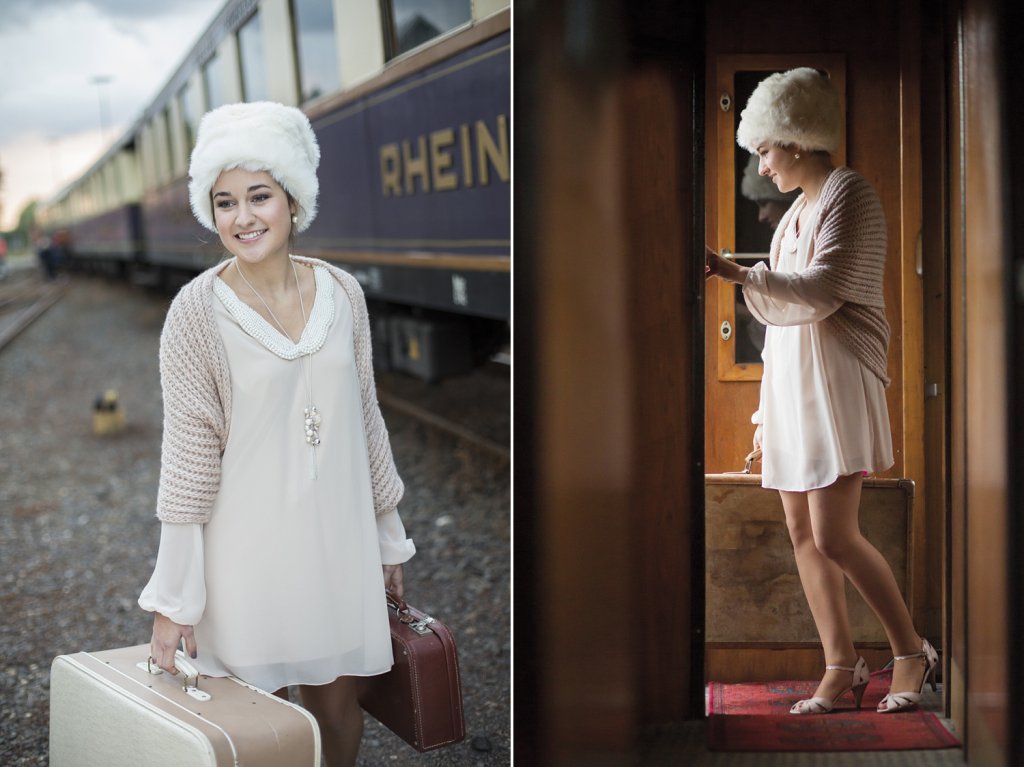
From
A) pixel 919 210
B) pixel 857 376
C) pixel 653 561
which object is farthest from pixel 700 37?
pixel 653 561

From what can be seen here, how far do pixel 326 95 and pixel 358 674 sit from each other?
4398mm

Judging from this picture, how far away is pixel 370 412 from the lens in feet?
5.63

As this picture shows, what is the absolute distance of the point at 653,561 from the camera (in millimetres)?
1429

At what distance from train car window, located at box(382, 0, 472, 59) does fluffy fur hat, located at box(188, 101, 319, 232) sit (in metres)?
2.64

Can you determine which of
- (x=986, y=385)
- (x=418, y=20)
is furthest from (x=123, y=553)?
(x=986, y=385)

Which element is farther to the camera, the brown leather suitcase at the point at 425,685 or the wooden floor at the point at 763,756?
the brown leather suitcase at the point at 425,685

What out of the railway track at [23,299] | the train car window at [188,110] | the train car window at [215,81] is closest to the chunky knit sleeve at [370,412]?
the train car window at [215,81]

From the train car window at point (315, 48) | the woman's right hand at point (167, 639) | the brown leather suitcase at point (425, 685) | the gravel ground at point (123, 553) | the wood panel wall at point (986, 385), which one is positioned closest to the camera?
the wood panel wall at point (986, 385)

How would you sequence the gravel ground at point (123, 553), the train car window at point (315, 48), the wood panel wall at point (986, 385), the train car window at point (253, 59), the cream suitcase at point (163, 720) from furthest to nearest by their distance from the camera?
the train car window at point (253, 59)
the train car window at point (315, 48)
the gravel ground at point (123, 553)
the cream suitcase at point (163, 720)
the wood panel wall at point (986, 385)

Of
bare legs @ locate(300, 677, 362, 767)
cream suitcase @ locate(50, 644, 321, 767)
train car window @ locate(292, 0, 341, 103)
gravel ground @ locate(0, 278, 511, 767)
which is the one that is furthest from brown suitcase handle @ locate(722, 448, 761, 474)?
train car window @ locate(292, 0, 341, 103)

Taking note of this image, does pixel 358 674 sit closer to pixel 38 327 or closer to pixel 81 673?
pixel 81 673

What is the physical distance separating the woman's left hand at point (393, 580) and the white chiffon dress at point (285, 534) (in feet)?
0.36

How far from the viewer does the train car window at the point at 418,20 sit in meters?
4.09

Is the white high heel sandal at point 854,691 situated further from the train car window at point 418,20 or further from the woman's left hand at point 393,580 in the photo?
the train car window at point 418,20
